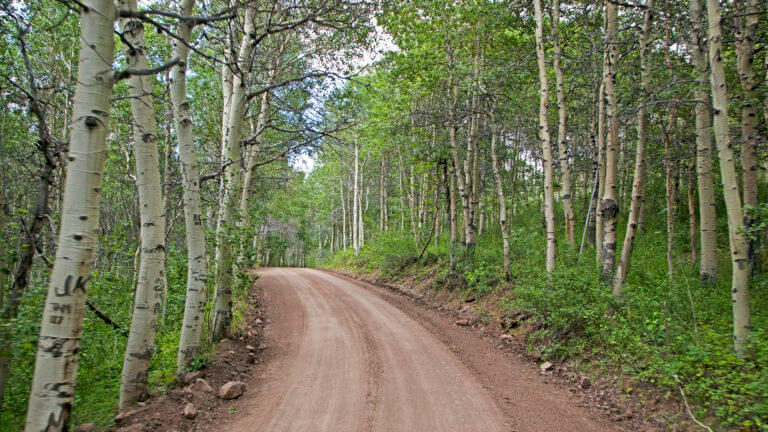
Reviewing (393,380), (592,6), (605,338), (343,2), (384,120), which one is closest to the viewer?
(393,380)

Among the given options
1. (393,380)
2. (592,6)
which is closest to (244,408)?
(393,380)

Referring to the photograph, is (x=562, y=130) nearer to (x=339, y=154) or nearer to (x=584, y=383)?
(x=339, y=154)

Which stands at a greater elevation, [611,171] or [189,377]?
[611,171]

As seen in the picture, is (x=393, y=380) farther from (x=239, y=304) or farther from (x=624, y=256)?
(x=239, y=304)

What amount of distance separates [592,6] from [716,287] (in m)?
7.67

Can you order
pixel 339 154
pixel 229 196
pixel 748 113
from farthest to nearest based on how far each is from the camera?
1. pixel 339 154
2. pixel 748 113
3. pixel 229 196

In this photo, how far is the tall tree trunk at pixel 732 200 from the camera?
449 cm

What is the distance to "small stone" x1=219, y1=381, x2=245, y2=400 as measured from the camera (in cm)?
487

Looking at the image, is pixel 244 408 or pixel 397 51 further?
pixel 397 51

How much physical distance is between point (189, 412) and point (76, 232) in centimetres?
263

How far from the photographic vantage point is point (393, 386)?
5246 mm

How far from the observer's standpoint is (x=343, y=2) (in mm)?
7086

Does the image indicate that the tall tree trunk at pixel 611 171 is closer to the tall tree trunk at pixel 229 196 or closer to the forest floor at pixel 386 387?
the forest floor at pixel 386 387

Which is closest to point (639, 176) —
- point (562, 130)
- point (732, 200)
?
point (732, 200)
